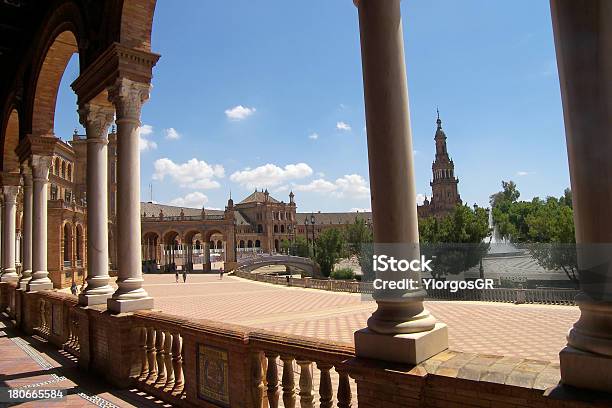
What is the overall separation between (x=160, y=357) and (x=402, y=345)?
4285mm

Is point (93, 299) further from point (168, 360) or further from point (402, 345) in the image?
point (402, 345)

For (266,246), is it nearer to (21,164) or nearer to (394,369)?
(21,164)

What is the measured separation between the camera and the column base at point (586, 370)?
98.9 inches

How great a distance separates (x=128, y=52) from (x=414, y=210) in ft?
20.8

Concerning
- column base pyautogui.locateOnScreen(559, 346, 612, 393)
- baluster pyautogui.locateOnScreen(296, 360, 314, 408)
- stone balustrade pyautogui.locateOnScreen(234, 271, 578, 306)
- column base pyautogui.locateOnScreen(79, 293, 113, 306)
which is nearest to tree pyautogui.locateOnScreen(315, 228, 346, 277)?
stone balustrade pyautogui.locateOnScreen(234, 271, 578, 306)

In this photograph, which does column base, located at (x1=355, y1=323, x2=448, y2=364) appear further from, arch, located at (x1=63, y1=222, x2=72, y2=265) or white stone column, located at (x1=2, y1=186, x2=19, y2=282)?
arch, located at (x1=63, y1=222, x2=72, y2=265)

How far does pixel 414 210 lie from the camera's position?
12.0 ft

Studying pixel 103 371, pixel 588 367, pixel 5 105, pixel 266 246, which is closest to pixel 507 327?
pixel 103 371

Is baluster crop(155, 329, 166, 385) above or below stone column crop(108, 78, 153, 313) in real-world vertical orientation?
below

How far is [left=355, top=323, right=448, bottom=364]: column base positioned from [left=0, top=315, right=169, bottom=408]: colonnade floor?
3443 mm

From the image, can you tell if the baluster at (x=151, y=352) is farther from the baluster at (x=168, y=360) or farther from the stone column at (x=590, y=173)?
the stone column at (x=590, y=173)

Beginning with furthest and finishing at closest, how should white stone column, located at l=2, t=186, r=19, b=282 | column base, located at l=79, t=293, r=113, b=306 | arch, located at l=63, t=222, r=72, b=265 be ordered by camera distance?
arch, located at l=63, t=222, r=72, b=265 → white stone column, located at l=2, t=186, r=19, b=282 → column base, located at l=79, t=293, r=113, b=306

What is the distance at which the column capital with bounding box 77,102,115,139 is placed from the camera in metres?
8.81

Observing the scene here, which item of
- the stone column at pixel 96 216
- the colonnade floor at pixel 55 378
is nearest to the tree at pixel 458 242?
the colonnade floor at pixel 55 378
